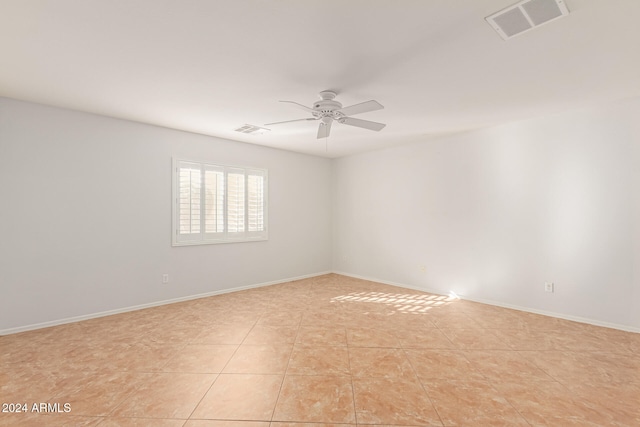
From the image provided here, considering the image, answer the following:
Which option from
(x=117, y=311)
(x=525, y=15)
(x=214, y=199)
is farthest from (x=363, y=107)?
(x=117, y=311)

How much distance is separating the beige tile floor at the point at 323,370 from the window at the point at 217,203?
135 centimetres

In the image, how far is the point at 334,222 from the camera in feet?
21.7

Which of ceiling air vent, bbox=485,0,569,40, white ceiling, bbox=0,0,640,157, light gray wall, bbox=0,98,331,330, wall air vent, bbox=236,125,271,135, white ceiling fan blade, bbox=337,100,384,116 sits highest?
wall air vent, bbox=236,125,271,135

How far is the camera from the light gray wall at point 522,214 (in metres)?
3.29

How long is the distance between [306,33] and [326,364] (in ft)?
8.76

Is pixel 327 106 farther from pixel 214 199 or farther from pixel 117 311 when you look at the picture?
pixel 117 311

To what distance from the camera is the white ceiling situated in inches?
71.0

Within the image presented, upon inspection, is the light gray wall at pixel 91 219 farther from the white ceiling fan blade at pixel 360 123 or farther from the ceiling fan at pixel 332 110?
the white ceiling fan blade at pixel 360 123

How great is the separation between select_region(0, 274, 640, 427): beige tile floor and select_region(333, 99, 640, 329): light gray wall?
1.68 feet

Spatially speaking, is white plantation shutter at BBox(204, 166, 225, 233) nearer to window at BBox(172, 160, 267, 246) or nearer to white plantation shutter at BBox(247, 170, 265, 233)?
window at BBox(172, 160, 267, 246)

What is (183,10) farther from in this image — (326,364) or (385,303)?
(385,303)

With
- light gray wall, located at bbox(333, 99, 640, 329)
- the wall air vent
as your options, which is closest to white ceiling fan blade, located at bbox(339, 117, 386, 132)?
the wall air vent

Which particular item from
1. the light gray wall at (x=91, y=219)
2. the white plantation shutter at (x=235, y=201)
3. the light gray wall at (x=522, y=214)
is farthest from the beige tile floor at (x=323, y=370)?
the white plantation shutter at (x=235, y=201)

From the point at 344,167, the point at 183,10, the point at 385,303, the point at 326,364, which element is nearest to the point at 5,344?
the point at 326,364
